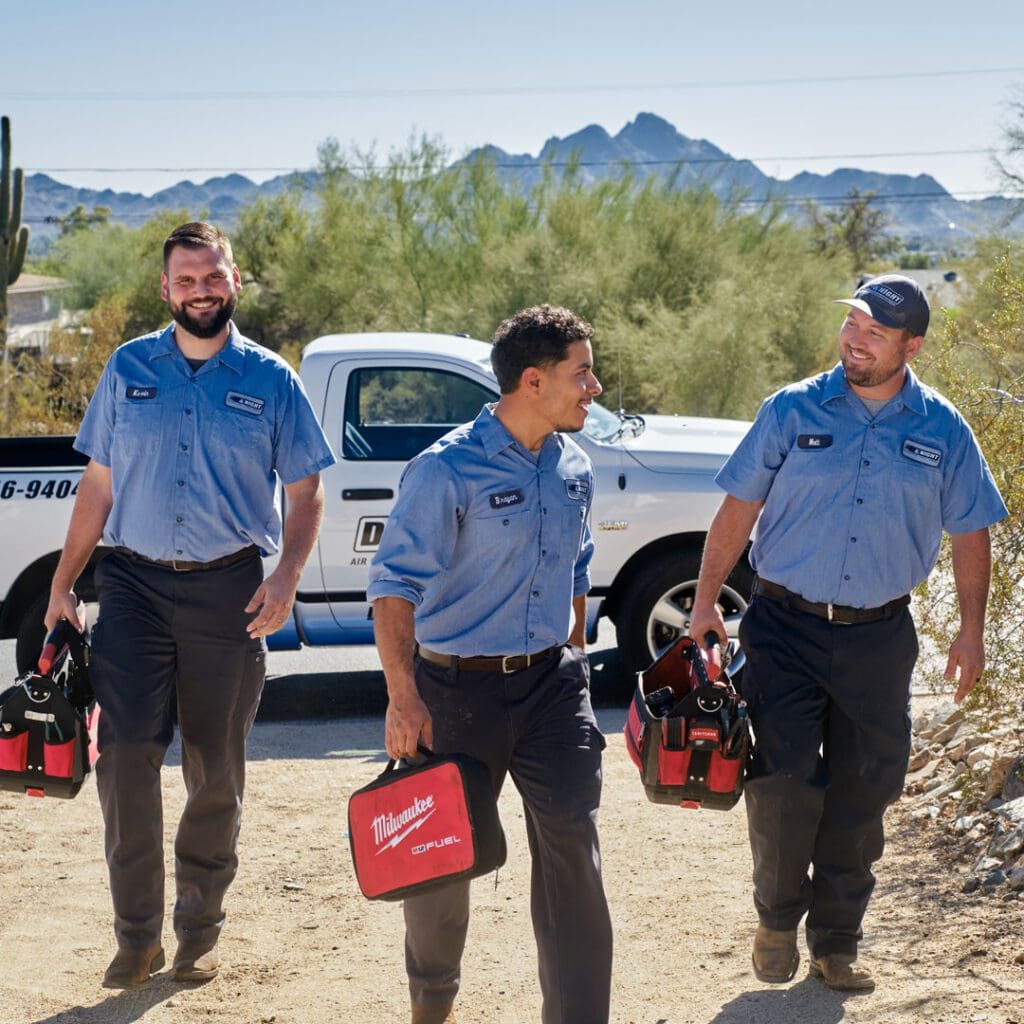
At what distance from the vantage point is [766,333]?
22.7 m

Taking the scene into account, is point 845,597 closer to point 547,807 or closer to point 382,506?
point 547,807

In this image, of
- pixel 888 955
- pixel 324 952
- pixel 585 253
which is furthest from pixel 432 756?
pixel 585 253

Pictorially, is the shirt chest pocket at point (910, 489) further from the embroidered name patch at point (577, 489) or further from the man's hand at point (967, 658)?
the embroidered name patch at point (577, 489)

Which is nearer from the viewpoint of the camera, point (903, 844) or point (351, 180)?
point (903, 844)

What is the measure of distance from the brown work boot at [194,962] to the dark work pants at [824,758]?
1.62 metres

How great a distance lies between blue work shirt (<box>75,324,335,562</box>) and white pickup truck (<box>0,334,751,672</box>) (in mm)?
3356

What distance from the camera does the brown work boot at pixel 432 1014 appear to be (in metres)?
3.96

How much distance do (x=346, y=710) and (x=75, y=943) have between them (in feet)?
12.1

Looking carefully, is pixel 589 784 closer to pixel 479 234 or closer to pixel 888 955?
pixel 888 955

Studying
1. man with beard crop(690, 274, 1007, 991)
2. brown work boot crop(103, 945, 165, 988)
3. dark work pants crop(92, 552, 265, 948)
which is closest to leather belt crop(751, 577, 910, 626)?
man with beard crop(690, 274, 1007, 991)

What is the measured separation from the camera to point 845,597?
425cm

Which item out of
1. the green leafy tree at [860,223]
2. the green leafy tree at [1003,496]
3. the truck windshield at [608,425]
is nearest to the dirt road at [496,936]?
the green leafy tree at [1003,496]

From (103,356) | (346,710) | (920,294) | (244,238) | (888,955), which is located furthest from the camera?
(244,238)

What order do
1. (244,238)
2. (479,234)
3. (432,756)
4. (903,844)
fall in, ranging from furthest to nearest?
1. (244,238)
2. (479,234)
3. (903,844)
4. (432,756)
